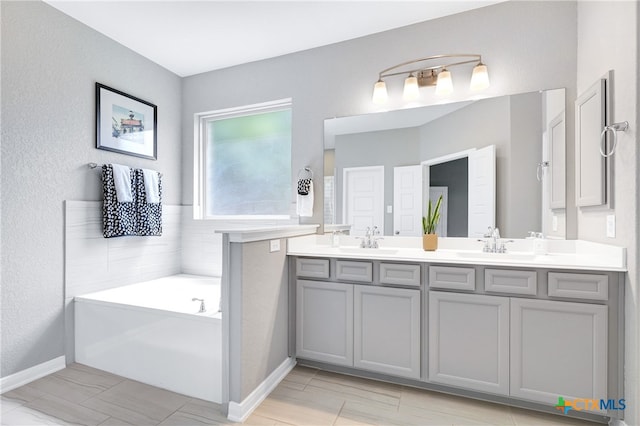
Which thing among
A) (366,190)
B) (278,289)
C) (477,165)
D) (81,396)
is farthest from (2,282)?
(477,165)

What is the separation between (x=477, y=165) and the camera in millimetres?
2186

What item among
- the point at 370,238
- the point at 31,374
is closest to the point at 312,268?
the point at 370,238

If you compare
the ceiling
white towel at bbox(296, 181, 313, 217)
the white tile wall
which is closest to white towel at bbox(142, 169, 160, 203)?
the white tile wall

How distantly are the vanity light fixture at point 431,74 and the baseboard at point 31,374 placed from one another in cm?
300

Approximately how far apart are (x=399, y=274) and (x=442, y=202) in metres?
0.69

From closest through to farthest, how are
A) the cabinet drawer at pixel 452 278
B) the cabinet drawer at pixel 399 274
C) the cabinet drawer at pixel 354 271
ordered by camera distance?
the cabinet drawer at pixel 452 278 → the cabinet drawer at pixel 399 274 → the cabinet drawer at pixel 354 271

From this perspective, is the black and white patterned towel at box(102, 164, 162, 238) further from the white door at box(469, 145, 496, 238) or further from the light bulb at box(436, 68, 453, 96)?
the white door at box(469, 145, 496, 238)

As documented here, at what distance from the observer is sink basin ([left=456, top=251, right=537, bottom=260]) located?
1.88m

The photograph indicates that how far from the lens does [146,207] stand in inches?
109

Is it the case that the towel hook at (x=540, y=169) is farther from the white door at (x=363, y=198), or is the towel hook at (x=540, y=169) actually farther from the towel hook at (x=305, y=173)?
the towel hook at (x=305, y=173)

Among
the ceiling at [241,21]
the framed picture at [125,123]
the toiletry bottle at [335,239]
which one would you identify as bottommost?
the toiletry bottle at [335,239]

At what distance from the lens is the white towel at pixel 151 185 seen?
2.76m

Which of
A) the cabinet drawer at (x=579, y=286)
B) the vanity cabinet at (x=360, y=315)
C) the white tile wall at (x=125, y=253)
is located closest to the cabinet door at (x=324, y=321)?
the vanity cabinet at (x=360, y=315)

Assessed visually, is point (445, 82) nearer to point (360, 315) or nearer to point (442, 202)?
point (442, 202)
